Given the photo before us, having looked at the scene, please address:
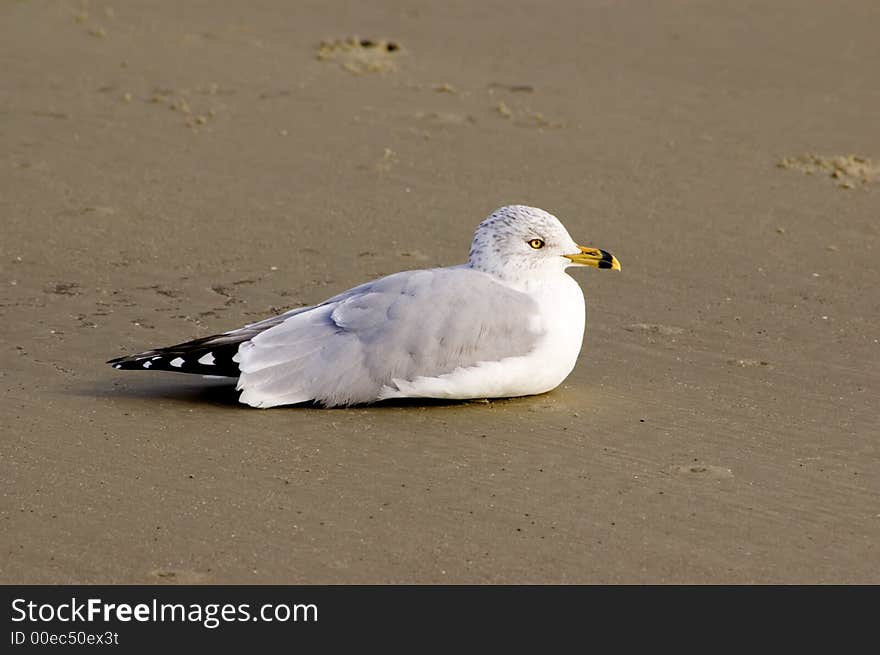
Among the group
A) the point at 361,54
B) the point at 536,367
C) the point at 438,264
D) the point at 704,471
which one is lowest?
the point at 704,471

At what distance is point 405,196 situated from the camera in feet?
32.1

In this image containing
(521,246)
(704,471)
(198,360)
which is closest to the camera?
(704,471)

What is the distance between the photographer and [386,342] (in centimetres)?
650

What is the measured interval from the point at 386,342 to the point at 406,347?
3.5 inches

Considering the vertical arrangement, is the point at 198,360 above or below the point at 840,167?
below

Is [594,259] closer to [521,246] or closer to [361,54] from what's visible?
Result: [521,246]

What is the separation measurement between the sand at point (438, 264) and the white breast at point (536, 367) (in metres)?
0.12

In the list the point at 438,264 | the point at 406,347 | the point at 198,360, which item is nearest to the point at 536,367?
the point at 406,347

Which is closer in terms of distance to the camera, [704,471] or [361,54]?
[704,471]

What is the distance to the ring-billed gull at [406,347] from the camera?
6.49m

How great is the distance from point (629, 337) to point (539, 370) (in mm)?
1257

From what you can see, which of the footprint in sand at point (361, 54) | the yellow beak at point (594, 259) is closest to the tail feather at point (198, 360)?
the yellow beak at point (594, 259)

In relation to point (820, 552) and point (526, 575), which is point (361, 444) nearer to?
point (526, 575)

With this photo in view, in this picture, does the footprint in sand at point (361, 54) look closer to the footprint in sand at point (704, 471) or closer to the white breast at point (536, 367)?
the white breast at point (536, 367)
